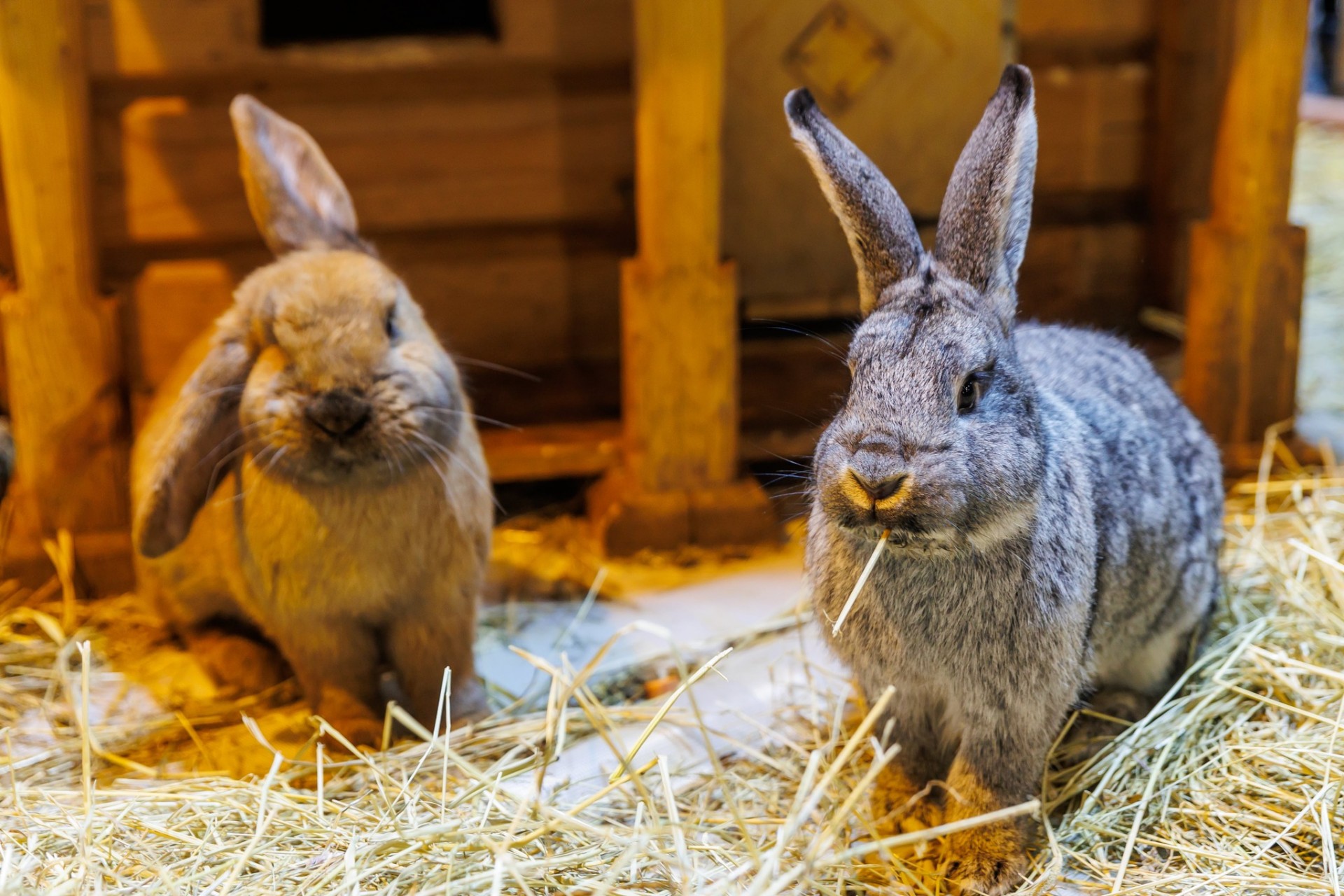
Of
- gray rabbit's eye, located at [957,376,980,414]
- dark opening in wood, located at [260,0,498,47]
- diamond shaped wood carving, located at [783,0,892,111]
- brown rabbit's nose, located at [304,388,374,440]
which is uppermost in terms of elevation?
dark opening in wood, located at [260,0,498,47]

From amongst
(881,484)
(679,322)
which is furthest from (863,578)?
(679,322)

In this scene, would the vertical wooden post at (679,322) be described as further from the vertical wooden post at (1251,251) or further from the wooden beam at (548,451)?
the vertical wooden post at (1251,251)

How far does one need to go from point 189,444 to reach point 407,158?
1.54 metres

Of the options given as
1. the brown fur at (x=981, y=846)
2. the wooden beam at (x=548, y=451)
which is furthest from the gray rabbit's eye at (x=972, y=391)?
the wooden beam at (x=548, y=451)

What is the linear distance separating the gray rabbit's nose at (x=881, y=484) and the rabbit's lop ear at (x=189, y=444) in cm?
147

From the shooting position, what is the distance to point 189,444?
2834 mm

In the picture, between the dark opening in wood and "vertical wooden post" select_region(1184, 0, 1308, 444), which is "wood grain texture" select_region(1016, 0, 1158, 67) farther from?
the dark opening in wood

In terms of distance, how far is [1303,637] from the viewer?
299 centimetres

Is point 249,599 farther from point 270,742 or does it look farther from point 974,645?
point 974,645

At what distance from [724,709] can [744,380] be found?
1.63m

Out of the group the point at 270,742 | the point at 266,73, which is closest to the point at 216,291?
the point at 266,73

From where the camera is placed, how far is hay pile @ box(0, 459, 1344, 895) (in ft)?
7.23

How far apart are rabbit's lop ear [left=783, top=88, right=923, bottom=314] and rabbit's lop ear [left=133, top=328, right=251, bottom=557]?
4.35 feet

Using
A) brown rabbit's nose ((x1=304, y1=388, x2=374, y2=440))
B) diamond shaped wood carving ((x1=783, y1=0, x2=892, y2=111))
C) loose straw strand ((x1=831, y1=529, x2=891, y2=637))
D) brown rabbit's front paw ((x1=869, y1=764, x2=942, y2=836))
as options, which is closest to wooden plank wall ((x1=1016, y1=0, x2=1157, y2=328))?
diamond shaped wood carving ((x1=783, y1=0, x2=892, y2=111))
